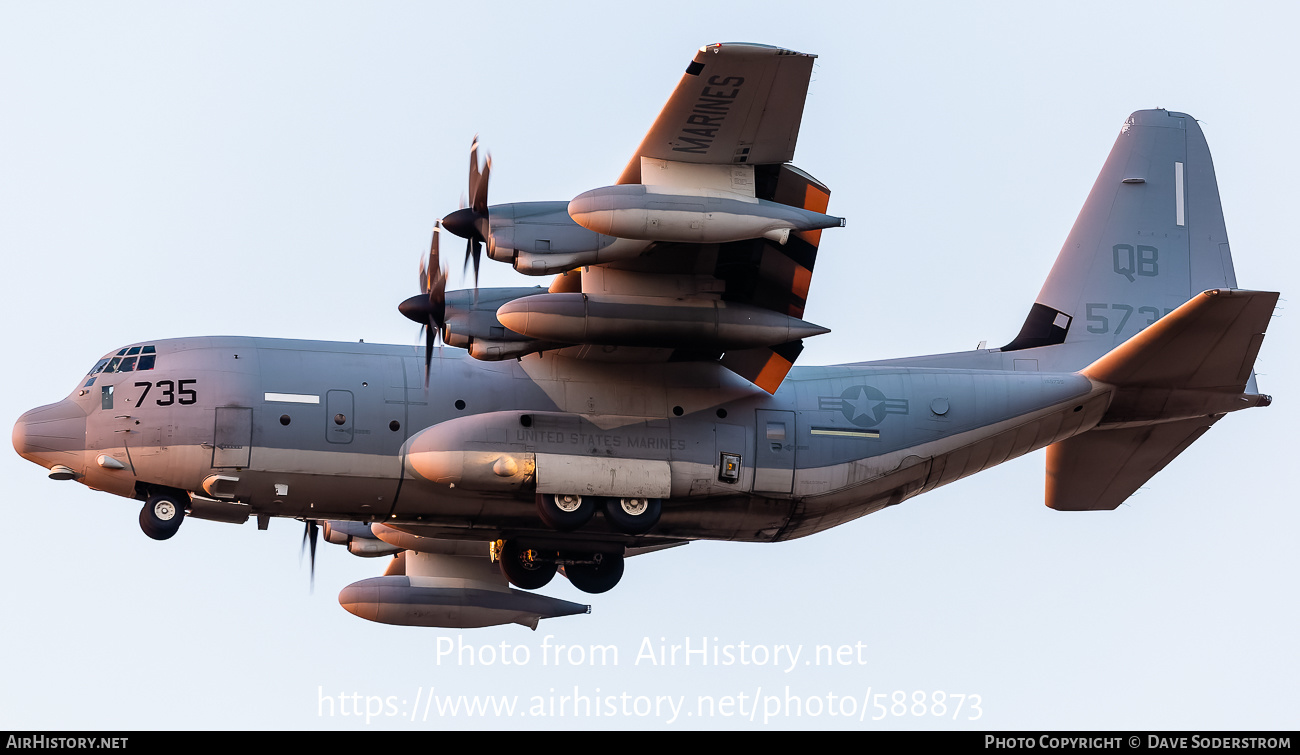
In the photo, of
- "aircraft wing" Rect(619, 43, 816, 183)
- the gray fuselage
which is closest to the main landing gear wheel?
the gray fuselage

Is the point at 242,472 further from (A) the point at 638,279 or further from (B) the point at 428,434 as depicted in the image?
(A) the point at 638,279

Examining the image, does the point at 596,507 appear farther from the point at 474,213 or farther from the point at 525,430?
the point at 474,213

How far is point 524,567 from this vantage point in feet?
71.5

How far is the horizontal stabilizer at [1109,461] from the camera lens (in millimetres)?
23125

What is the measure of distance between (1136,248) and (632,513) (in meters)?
8.46

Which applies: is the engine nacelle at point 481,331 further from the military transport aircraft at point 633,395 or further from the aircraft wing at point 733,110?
the aircraft wing at point 733,110

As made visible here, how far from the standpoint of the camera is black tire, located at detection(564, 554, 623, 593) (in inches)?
859

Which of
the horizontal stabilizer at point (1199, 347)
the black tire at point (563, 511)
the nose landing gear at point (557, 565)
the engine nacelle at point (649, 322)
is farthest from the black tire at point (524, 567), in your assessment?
the horizontal stabilizer at point (1199, 347)

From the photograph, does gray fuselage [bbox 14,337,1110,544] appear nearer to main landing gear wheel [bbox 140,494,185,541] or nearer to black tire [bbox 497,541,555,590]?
main landing gear wheel [bbox 140,494,185,541]

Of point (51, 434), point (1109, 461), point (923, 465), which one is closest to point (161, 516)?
point (51, 434)

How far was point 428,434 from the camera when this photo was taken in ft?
65.9

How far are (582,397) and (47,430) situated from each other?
617 centimetres

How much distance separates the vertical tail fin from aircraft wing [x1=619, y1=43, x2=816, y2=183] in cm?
606
